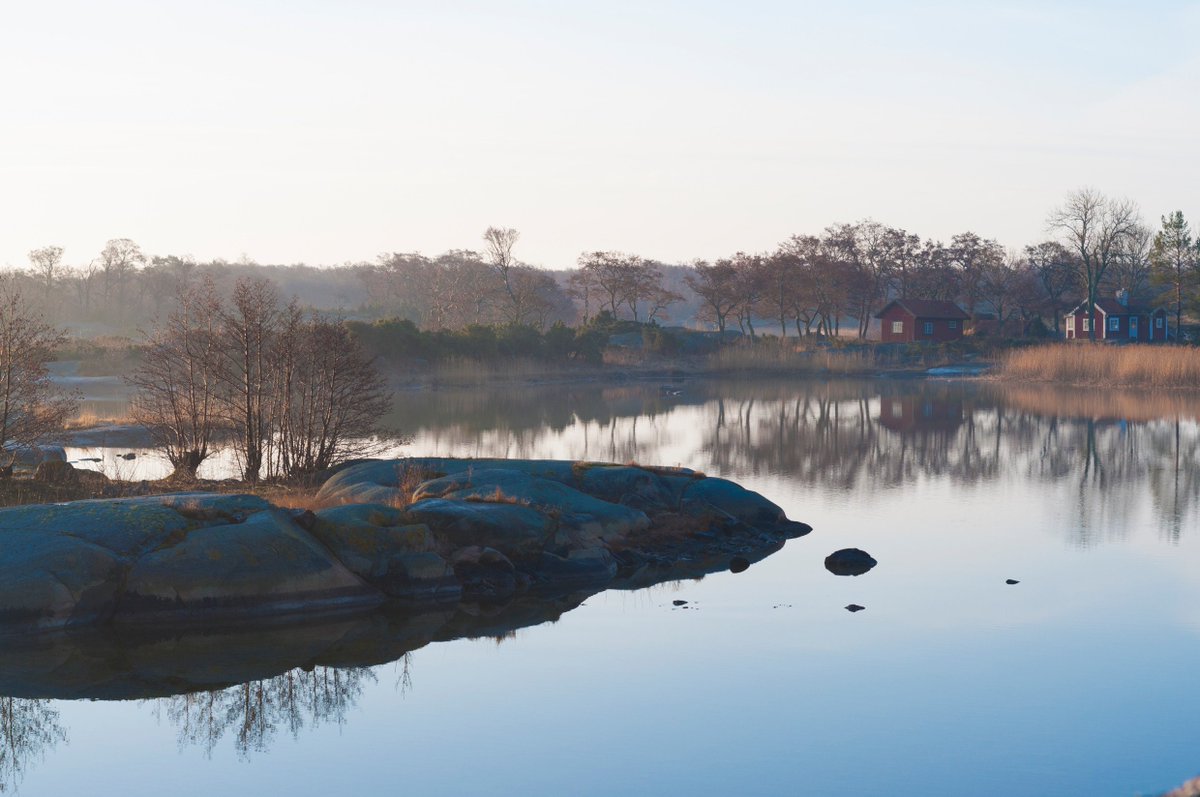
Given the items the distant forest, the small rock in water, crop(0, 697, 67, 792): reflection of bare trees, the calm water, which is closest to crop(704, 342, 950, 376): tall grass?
the distant forest

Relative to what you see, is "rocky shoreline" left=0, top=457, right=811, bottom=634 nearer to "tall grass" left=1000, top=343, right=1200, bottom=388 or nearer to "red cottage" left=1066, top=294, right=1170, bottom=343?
"tall grass" left=1000, top=343, right=1200, bottom=388

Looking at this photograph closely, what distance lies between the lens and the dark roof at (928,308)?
289 ft

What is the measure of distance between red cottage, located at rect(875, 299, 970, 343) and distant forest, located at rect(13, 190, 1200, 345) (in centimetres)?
298

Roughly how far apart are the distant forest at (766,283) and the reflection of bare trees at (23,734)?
192 feet

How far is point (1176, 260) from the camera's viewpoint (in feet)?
297

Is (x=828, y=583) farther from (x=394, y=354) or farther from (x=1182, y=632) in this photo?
(x=394, y=354)

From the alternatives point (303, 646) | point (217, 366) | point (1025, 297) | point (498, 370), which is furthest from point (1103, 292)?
point (303, 646)

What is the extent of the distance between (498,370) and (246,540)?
161ft

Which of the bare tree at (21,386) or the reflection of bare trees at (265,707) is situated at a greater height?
the bare tree at (21,386)

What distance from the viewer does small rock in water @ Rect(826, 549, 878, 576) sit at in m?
18.4

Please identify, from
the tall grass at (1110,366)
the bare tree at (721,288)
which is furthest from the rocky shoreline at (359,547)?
the bare tree at (721,288)

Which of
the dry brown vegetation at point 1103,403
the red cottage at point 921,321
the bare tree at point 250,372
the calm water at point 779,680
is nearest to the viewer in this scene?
the calm water at point 779,680

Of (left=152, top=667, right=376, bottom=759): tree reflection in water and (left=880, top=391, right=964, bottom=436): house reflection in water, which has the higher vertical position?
(left=880, top=391, right=964, bottom=436): house reflection in water

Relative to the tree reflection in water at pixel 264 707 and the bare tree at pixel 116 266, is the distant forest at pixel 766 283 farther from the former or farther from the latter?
the tree reflection in water at pixel 264 707
